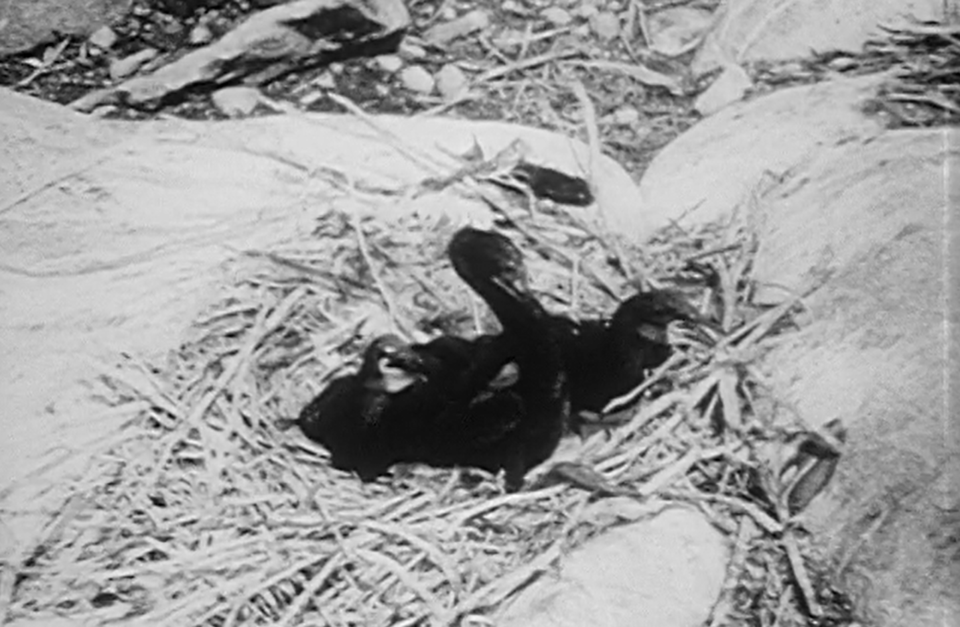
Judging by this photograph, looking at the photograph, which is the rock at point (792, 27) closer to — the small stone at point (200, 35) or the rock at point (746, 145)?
the rock at point (746, 145)

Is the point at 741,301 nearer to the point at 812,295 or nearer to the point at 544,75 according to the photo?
the point at 812,295

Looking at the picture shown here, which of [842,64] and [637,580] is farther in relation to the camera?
[842,64]

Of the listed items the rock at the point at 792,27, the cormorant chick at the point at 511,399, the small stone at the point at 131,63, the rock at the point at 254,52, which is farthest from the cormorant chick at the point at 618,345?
the small stone at the point at 131,63

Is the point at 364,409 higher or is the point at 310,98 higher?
the point at 310,98

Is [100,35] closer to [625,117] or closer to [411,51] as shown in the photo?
[411,51]

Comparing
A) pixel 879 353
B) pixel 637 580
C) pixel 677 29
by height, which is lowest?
pixel 637 580

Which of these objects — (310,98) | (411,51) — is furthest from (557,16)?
(310,98)

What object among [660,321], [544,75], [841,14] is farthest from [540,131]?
[841,14]
